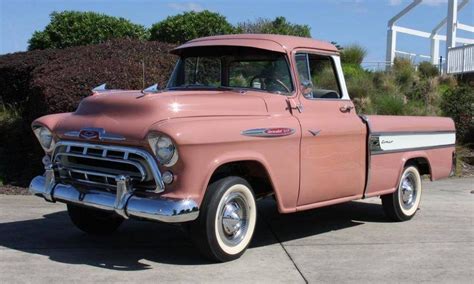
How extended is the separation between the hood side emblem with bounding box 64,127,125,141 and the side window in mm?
2075

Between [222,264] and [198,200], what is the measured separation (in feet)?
2.34

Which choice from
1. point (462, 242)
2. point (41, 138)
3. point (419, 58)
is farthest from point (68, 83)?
point (419, 58)

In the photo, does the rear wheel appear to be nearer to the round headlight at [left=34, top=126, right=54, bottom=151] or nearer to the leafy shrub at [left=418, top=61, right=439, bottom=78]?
the round headlight at [left=34, top=126, right=54, bottom=151]

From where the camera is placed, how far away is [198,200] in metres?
5.14

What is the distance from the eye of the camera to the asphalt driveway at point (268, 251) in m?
5.23

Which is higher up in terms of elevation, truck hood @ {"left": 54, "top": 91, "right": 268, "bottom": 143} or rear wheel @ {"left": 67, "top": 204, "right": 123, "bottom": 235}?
truck hood @ {"left": 54, "top": 91, "right": 268, "bottom": 143}

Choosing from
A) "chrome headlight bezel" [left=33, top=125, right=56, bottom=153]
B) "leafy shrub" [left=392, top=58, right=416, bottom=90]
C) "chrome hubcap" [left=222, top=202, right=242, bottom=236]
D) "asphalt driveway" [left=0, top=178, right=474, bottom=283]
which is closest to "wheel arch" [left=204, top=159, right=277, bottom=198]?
"chrome hubcap" [left=222, top=202, right=242, bottom=236]

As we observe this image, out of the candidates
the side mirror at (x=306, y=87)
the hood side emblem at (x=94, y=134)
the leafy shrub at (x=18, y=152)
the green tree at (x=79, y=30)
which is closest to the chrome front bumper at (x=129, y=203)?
the hood side emblem at (x=94, y=134)

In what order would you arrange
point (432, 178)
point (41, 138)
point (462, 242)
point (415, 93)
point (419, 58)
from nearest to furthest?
point (41, 138) → point (462, 242) → point (432, 178) → point (415, 93) → point (419, 58)

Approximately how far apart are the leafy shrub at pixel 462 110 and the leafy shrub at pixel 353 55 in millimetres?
7169

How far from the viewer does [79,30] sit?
63.1 ft

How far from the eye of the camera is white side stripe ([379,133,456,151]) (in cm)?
713

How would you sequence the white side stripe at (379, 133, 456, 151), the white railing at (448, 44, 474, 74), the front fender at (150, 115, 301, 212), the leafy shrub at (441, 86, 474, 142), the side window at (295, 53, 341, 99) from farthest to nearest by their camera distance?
the white railing at (448, 44, 474, 74)
the leafy shrub at (441, 86, 474, 142)
the white side stripe at (379, 133, 456, 151)
the side window at (295, 53, 341, 99)
the front fender at (150, 115, 301, 212)

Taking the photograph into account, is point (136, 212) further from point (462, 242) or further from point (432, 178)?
point (432, 178)
